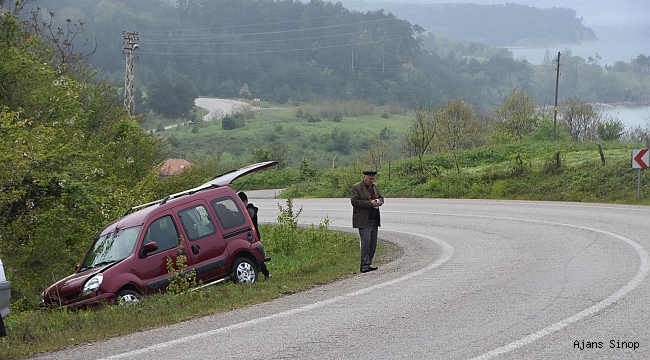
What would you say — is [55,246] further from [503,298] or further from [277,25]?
[277,25]

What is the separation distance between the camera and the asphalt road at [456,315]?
7395mm

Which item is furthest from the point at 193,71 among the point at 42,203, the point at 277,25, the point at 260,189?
the point at 42,203

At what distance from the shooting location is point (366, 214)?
13.7m

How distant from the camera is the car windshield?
41.1ft

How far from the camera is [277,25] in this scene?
650 feet

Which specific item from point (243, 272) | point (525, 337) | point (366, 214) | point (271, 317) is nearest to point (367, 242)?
point (366, 214)

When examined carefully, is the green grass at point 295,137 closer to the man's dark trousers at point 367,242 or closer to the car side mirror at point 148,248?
the man's dark trousers at point 367,242

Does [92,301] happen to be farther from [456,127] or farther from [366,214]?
[456,127]

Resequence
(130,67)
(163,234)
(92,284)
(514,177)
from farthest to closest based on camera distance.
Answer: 1. (130,67)
2. (514,177)
3. (163,234)
4. (92,284)

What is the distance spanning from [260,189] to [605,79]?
551ft

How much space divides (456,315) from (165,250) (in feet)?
18.3

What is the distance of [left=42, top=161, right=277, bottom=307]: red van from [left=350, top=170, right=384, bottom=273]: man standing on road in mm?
1836

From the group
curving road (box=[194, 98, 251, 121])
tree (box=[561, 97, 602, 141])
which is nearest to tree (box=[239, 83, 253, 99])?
curving road (box=[194, 98, 251, 121])

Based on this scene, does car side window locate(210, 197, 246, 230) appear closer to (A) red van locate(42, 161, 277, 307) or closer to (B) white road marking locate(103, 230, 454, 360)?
(A) red van locate(42, 161, 277, 307)
